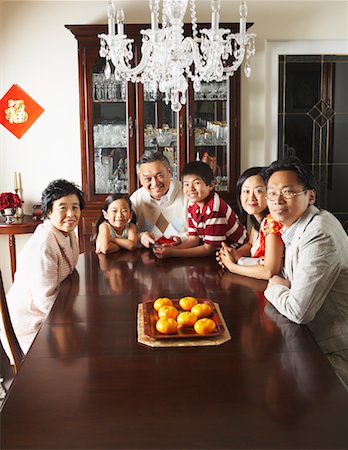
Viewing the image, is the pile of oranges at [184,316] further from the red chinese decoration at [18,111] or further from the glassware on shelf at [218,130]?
the red chinese decoration at [18,111]

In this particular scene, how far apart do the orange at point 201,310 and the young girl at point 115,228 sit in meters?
1.20

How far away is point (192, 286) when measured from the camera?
231cm

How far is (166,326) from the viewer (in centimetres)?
171

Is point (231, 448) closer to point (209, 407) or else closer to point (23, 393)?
point (209, 407)

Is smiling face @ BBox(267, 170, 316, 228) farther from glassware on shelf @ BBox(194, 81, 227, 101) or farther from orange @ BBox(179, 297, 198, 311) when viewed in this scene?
glassware on shelf @ BBox(194, 81, 227, 101)

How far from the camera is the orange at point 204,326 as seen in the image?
1703 millimetres

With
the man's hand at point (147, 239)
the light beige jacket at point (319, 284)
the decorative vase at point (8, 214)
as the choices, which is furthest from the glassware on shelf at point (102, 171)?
the light beige jacket at point (319, 284)

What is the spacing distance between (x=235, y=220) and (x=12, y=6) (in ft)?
9.39

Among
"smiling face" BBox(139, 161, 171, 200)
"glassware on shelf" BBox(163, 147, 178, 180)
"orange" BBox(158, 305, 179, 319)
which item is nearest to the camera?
"orange" BBox(158, 305, 179, 319)

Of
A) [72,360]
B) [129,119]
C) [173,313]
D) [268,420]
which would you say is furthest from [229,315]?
[129,119]

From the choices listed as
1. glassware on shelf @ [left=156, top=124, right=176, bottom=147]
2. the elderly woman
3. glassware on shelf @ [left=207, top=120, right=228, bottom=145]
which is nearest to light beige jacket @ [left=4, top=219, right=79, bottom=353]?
the elderly woman

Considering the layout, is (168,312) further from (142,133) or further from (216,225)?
(142,133)

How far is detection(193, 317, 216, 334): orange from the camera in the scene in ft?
5.59

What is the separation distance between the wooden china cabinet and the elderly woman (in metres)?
2.11
